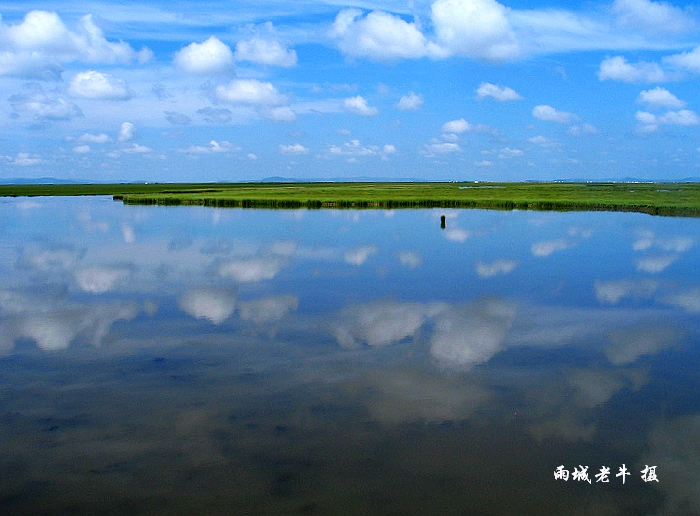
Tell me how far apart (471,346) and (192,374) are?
6261mm

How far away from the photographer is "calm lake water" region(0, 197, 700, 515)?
26.8 feet

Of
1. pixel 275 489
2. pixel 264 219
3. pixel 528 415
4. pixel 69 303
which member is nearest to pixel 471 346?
pixel 528 415

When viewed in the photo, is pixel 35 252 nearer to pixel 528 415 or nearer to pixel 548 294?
pixel 548 294

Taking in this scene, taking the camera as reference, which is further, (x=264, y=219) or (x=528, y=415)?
(x=264, y=219)

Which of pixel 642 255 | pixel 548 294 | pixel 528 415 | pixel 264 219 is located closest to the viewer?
pixel 528 415

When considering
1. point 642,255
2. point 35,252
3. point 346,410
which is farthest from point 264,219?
point 346,410

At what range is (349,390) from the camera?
11508 mm

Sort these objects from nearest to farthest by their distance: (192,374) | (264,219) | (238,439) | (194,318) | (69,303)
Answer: (238,439) → (192,374) → (194,318) → (69,303) → (264,219)

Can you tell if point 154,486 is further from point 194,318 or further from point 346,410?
point 194,318

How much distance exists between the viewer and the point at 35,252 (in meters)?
31.8

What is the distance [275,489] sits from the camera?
814cm

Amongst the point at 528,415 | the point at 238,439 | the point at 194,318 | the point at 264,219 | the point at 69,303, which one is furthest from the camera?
the point at 264,219

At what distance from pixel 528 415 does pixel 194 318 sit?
9.89 meters

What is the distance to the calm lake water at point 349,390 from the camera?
8.16 meters
